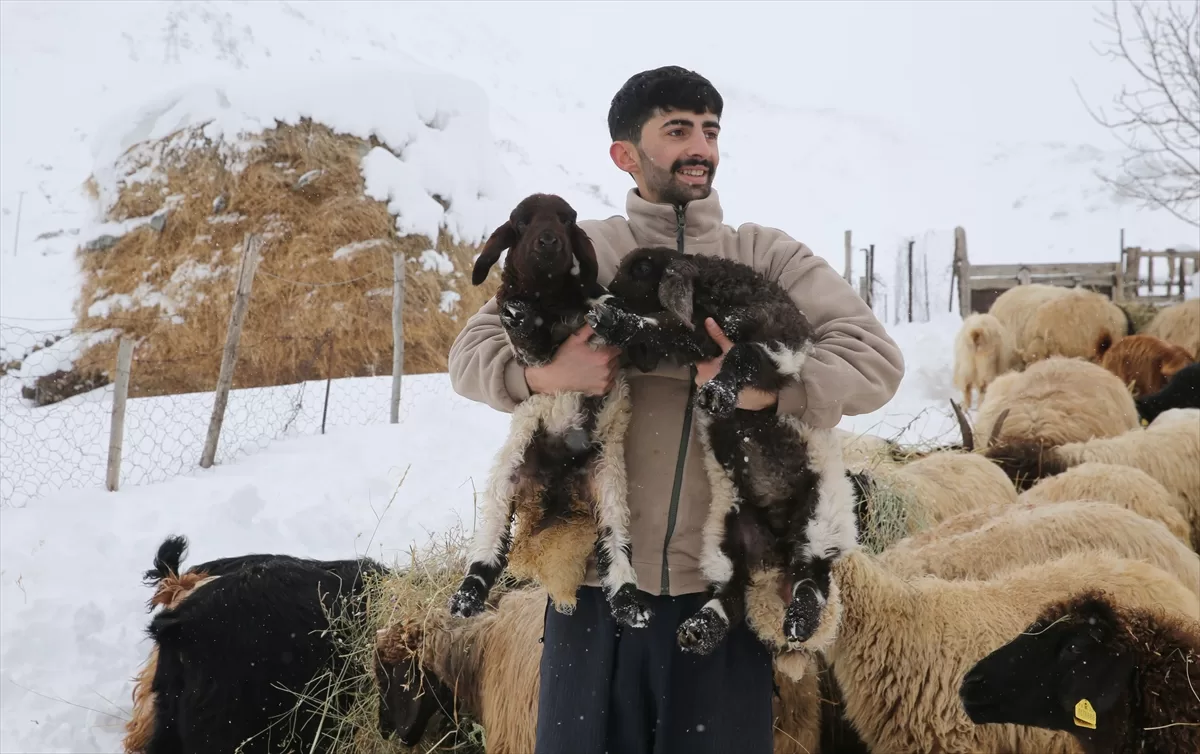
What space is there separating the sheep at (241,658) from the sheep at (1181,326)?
1301 centimetres

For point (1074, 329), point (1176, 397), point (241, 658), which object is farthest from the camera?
point (1074, 329)

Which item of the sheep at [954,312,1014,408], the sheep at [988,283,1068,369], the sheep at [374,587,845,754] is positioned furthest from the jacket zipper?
the sheep at [988,283,1068,369]

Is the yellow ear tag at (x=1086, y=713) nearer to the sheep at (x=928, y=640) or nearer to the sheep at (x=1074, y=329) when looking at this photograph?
the sheep at (x=928, y=640)

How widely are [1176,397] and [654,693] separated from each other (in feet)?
29.9

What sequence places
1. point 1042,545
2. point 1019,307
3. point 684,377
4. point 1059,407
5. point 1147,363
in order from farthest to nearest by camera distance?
point 1019,307 → point 1147,363 → point 1059,407 → point 1042,545 → point 684,377

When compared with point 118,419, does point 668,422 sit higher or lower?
higher

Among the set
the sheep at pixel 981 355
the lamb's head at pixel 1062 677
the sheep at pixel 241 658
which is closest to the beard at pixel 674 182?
the lamb's head at pixel 1062 677

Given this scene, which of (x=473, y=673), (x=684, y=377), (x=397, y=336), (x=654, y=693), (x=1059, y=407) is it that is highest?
(x=397, y=336)

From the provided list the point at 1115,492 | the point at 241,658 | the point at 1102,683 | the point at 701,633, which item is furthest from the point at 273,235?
the point at 1102,683

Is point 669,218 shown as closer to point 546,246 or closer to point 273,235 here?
point 546,246

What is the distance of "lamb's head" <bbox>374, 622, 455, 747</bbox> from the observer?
3723mm

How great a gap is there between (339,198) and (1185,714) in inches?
564

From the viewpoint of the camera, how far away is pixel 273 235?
1455 centimetres

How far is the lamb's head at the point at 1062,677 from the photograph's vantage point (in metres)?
2.86
